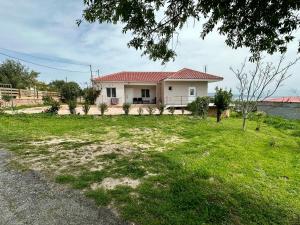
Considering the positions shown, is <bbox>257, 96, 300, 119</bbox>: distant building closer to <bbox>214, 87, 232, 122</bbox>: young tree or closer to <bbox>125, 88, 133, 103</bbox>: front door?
<bbox>214, 87, 232, 122</bbox>: young tree

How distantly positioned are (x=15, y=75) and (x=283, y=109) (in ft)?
122

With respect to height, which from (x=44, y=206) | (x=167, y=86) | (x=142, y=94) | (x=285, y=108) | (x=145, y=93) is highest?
(x=167, y=86)

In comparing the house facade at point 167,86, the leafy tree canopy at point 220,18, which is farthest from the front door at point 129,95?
the leafy tree canopy at point 220,18

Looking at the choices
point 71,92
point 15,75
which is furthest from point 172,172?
point 15,75

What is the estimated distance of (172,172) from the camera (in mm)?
5660

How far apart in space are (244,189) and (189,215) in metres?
1.80

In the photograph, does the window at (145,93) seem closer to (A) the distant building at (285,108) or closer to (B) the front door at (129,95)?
(B) the front door at (129,95)

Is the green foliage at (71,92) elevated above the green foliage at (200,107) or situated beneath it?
elevated above

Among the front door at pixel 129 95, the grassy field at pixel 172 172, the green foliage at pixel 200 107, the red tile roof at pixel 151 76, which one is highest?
the red tile roof at pixel 151 76

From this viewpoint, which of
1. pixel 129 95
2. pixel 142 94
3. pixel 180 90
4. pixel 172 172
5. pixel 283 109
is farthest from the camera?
pixel 142 94

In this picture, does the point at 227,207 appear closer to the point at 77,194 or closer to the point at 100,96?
the point at 77,194

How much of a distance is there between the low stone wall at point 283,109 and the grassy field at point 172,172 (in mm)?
17461

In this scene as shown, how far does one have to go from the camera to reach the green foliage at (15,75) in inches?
1480

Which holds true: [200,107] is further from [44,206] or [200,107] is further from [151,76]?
[44,206]
